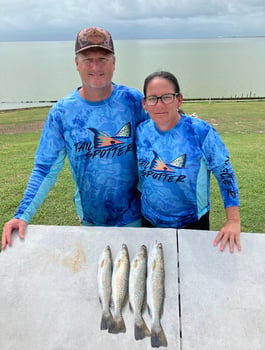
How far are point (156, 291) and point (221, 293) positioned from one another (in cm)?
37

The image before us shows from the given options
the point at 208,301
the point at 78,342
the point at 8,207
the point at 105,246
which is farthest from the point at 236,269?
the point at 8,207

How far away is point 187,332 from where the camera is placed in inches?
65.9

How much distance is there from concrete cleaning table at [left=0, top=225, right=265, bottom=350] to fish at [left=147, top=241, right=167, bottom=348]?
0.12 feet

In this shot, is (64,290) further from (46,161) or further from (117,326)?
(46,161)

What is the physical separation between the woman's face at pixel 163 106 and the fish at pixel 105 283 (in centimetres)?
97

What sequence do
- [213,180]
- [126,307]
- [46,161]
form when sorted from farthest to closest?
1. [213,180]
2. [46,161]
3. [126,307]

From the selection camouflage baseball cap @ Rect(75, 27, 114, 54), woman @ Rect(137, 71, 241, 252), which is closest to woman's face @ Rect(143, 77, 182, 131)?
woman @ Rect(137, 71, 241, 252)

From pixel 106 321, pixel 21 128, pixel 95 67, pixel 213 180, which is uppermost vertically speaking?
pixel 95 67

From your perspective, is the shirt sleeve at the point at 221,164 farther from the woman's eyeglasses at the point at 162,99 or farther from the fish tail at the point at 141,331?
the fish tail at the point at 141,331

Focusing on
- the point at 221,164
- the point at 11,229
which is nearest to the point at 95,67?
the point at 221,164

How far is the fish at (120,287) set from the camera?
1723mm

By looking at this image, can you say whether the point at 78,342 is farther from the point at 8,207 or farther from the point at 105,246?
the point at 8,207

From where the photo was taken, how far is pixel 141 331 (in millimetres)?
1683

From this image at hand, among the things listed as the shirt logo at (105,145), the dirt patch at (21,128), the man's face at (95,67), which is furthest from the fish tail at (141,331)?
the dirt patch at (21,128)
